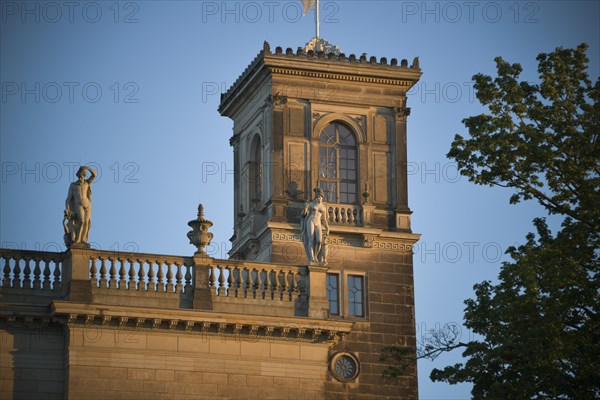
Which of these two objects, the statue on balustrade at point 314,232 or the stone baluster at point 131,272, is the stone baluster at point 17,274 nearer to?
the stone baluster at point 131,272

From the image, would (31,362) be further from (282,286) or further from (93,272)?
(282,286)

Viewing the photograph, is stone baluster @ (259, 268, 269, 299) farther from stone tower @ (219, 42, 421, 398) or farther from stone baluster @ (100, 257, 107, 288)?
stone tower @ (219, 42, 421, 398)

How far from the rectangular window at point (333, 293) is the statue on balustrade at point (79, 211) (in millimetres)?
13806

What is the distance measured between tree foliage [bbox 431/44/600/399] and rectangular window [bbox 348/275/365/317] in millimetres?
12563

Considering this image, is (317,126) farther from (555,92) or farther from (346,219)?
(555,92)

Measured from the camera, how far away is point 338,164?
212 ft

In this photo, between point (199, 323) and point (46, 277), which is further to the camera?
point (199, 323)

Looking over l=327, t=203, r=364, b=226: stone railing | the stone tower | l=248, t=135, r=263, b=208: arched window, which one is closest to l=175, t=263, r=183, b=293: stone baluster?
the stone tower

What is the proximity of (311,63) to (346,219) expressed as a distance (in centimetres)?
532

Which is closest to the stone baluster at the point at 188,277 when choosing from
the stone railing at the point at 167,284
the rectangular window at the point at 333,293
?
the stone railing at the point at 167,284

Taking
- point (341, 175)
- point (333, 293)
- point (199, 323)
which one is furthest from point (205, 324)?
point (341, 175)

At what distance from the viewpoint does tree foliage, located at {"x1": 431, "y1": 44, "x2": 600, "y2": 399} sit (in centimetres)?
4753

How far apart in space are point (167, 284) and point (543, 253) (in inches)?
386

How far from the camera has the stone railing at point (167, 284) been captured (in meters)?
49.6
